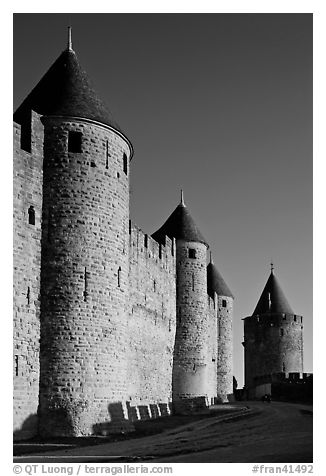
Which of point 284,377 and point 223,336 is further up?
point 223,336

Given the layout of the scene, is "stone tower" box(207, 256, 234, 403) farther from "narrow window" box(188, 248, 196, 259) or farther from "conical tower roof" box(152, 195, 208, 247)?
"narrow window" box(188, 248, 196, 259)

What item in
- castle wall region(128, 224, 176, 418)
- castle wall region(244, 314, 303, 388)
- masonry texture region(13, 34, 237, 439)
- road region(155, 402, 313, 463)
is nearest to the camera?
road region(155, 402, 313, 463)

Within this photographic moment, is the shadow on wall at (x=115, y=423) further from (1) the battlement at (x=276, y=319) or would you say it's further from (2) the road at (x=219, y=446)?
(1) the battlement at (x=276, y=319)

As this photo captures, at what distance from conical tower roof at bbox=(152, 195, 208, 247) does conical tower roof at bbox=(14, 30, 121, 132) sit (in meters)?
13.2

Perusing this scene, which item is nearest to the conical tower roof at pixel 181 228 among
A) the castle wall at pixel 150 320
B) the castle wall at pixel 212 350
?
the castle wall at pixel 150 320

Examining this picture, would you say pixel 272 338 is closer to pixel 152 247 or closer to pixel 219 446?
pixel 152 247

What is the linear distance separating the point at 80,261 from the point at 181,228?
52.1 ft

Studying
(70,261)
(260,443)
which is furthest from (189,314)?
(260,443)

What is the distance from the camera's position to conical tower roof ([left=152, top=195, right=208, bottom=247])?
39125mm

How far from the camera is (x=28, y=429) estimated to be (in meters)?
22.1

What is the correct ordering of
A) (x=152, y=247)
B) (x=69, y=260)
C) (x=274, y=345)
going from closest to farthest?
(x=69, y=260), (x=152, y=247), (x=274, y=345)

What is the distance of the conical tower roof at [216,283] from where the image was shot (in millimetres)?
52281

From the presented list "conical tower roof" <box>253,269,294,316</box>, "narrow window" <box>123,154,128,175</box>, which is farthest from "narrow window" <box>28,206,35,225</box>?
"conical tower roof" <box>253,269,294,316</box>
